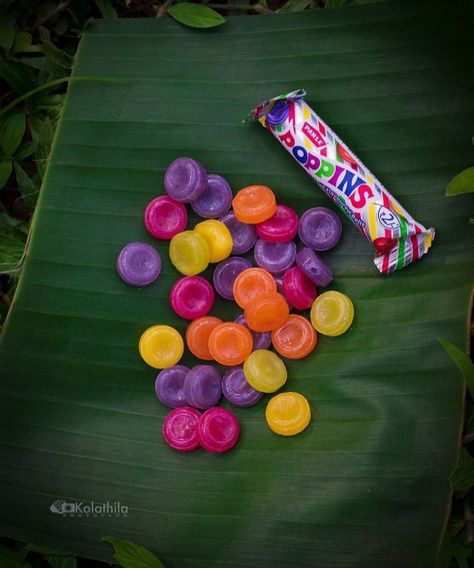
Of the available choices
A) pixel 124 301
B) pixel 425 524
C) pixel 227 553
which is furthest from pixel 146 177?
pixel 425 524

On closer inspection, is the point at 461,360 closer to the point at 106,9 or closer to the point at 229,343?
the point at 229,343

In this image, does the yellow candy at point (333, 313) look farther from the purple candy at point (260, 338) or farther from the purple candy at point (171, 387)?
the purple candy at point (171, 387)

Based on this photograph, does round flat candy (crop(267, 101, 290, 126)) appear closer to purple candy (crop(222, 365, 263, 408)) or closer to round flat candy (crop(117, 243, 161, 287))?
round flat candy (crop(117, 243, 161, 287))

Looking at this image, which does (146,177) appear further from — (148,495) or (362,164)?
(148,495)

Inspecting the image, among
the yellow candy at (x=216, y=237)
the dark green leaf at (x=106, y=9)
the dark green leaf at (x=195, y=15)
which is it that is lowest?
the yellow candy at (x=216, y=237)

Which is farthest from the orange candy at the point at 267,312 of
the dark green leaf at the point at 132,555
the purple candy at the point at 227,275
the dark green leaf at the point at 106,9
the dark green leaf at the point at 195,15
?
the dark green leaf at the point at 106,9

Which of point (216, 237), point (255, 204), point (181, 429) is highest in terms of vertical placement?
point (255, 204)

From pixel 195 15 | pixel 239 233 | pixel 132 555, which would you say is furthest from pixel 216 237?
pixel 132 555
